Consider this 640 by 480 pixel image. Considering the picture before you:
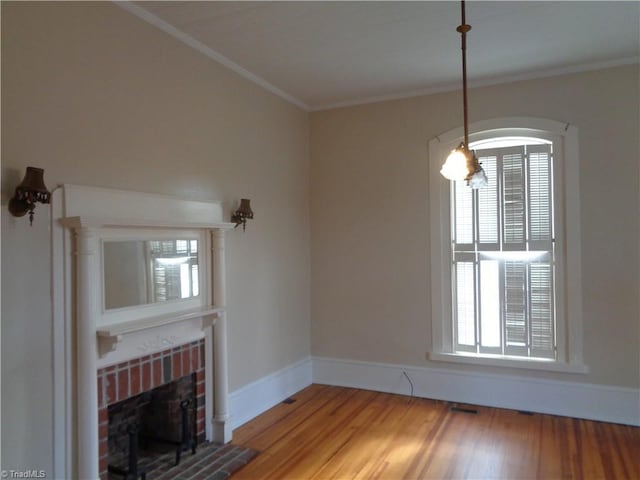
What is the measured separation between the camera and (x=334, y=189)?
4645 mm

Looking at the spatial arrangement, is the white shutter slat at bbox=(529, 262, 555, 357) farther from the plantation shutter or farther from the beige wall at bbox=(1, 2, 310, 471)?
the beige wall at bbox=(1, 2, 310, 471)

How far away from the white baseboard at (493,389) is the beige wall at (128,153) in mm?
605

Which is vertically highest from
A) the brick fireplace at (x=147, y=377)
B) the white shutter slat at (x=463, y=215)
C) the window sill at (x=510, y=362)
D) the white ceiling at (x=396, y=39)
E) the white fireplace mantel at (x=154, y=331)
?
the white ceiling at (x=396, y=39)

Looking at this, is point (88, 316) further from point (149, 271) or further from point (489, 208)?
point (489, 208)

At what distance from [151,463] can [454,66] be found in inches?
145

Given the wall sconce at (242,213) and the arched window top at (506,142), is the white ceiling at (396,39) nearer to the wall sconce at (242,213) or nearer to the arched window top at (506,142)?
the arched window top at (506,142)

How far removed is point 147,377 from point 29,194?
129cm

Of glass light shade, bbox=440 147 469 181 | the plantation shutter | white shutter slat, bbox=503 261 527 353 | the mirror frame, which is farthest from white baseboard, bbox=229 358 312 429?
glass light shade, bbox=440 147 469 181

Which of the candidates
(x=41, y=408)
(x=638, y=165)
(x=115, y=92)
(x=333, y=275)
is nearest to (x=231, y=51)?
(x=115, y=92)

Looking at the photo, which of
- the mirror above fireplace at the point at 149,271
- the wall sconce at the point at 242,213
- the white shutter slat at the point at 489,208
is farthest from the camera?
the white shutter slat at the point at 489,208

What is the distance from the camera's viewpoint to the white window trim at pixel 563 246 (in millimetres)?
3701

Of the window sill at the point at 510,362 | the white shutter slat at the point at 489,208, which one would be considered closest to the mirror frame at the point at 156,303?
the window sill at the point at 510,362

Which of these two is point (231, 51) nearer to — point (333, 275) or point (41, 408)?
point (333, 275)

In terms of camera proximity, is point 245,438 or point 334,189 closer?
point 245,438
